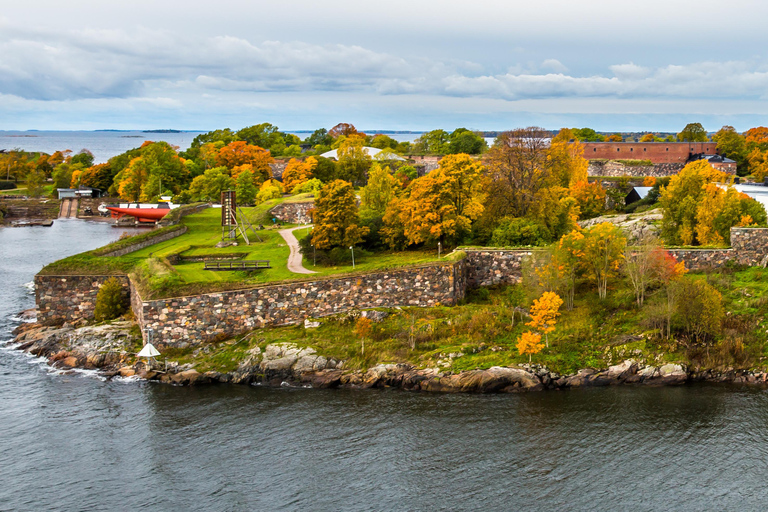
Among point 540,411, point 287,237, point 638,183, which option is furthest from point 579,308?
point 638,183

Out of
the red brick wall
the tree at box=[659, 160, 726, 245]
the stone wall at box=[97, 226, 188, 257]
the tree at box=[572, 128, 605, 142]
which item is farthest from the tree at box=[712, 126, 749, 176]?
the stone wall at box=[97, 226, 188, 257]

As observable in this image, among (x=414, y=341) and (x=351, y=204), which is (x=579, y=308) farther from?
(x=351, y=204)

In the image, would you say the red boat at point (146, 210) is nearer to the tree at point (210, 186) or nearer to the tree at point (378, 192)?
the tree at point (210, 186)

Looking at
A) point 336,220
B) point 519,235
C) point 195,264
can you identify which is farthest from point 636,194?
point 195,264

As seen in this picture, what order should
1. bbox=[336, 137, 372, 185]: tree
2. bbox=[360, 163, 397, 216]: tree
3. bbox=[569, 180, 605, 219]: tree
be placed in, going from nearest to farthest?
bbox=[360, 163, 397, 216]: tree → bbox=[569, 180, 605, 219]: tree → bbox=[336, 137, 372, 185]: tree

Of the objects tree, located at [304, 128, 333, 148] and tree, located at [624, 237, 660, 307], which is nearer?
tree, located at [624, 237, 660, 307]

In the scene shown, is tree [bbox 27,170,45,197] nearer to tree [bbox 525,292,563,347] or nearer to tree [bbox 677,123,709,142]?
tree [bbox 525,292,563,347]
